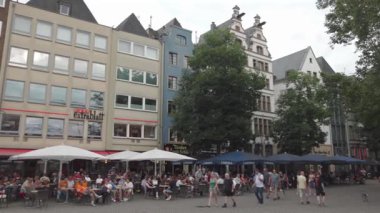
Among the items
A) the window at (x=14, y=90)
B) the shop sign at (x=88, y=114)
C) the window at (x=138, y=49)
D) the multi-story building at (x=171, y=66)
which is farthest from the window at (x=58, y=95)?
the multi-story building at (x=171, y=66)

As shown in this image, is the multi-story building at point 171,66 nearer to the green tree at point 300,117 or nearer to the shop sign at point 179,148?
the shop sign at point 179,148

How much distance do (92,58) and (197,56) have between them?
31.0 ft

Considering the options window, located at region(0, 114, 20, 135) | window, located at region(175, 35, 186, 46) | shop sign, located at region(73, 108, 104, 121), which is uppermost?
window, located at region(175, 35, 186, 46)

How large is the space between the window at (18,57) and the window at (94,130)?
23.8 ft

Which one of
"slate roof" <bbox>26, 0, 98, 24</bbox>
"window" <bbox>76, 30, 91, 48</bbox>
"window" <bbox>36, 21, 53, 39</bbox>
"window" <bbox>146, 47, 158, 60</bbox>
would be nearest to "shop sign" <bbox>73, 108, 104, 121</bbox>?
"window" <bbox>76, 30, 91, 48</bbox>

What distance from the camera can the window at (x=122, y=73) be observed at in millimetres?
35566

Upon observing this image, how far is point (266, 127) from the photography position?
4656 centimetres

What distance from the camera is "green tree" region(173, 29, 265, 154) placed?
31984 mm

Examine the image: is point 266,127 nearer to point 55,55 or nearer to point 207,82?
point 207,82

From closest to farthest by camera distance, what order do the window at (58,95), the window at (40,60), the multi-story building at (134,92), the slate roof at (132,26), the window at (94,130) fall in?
1. the window at (40,60)
2. the window at (58,95)
3. the window at (94,130)
4. the multi-story building at (134,92)
5. the slate roof at (132,26)

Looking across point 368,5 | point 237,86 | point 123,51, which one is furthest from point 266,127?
point 368,5

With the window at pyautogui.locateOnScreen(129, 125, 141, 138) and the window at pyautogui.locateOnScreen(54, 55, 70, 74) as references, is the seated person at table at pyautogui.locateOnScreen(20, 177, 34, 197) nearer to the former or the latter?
the window at pyautogui.locateOnScreen(54, 55, 70, 74)

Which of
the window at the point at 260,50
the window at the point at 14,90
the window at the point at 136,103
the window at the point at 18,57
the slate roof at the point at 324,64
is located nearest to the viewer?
the window at the point at 14,90

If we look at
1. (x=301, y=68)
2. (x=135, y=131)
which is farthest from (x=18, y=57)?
(x=301, y=68)
